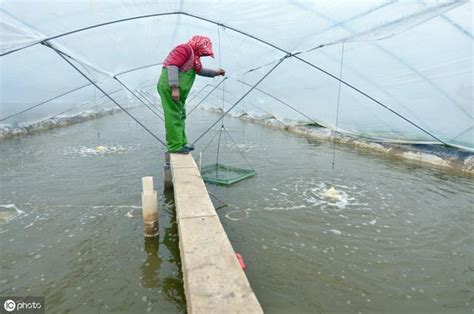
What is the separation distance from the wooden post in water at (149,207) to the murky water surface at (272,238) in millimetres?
155

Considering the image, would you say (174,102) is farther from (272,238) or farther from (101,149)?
(101,149)

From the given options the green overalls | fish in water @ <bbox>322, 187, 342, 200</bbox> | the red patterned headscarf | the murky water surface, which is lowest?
the murky water surface

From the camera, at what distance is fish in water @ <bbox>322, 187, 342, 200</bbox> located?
5739mm

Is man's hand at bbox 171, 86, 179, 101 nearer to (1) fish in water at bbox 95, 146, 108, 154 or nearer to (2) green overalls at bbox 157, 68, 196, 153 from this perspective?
(2) green overalls at bbox 157, 68, 196, 153

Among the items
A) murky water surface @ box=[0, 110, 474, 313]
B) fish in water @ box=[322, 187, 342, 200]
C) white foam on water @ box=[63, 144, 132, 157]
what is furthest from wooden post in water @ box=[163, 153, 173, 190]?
white foam on water @ box=[63, 144, 132, 157]

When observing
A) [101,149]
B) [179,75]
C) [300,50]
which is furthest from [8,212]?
[300,50]

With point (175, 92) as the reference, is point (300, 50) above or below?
above

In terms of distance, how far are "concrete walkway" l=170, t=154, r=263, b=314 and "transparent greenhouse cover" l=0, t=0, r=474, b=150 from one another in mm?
3012

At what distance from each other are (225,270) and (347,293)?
139 cm

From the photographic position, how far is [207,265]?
8.54 feet

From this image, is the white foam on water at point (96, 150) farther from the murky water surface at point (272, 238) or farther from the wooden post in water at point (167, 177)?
the wooden post in water at point (167, 177)

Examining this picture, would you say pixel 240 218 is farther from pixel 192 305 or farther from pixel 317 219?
pixel 192 305

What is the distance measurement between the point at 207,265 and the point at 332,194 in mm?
3705

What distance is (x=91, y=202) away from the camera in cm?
531
